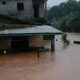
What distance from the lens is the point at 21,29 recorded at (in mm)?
23266

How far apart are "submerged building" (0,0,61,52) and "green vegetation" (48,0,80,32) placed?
17.2 metres

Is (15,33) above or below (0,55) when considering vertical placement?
above

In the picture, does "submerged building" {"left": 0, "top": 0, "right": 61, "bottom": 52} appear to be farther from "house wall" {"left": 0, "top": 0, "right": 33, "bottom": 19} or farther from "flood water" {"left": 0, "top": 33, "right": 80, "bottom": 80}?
"flood water" {"left": 0, "top": 33, "right": 80, "bottom": 80}

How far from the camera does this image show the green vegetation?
47969 millimetres

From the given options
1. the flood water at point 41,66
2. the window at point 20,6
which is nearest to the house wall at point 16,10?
the window at point 20,6

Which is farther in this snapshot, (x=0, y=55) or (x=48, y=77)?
(x=0, y=55)

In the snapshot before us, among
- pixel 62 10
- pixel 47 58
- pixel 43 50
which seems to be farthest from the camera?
pixel 62 10

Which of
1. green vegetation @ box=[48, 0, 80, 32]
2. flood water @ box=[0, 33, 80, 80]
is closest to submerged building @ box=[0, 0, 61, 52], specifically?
flood water @ box=[0, 33, 80, 80]

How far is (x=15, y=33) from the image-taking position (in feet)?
70.9

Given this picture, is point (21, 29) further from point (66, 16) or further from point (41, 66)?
point (66, 16)

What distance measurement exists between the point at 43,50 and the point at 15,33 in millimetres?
3201

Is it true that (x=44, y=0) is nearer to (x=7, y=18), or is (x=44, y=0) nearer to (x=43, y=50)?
(x=7, y=18)

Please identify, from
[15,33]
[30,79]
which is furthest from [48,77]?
[15,33]

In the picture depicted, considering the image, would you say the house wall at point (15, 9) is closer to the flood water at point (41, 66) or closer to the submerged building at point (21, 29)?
the submerged building at point (21, 29)
